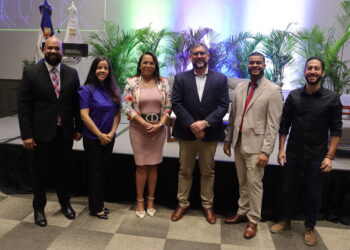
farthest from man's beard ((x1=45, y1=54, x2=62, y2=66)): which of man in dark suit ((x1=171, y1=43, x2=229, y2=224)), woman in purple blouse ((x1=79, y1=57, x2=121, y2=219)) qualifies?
man in dark suit ((x1=171, y1=43, x2=229, y2=224))

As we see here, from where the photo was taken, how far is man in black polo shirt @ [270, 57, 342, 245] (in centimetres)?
220

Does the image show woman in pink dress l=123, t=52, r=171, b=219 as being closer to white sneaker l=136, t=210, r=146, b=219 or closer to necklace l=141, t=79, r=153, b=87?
necklace l=141, t=79, r=153, b=87

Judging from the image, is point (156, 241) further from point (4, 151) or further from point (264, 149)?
point (4, 151)

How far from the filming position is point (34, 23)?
254 inches

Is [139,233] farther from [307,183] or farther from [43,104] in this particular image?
[307,183]

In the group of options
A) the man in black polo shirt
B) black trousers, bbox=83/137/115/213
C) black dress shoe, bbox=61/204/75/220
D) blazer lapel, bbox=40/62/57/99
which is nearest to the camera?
the man in black polo shirt

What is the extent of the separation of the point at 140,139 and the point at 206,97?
665 mm

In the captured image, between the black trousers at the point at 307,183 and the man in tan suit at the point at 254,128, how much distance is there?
0.77ft

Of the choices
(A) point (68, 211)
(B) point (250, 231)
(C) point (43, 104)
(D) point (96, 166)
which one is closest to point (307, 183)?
(B) point (250, 231)

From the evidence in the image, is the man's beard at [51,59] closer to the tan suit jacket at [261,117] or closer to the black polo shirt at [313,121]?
the tan suit jacket at [261,117]

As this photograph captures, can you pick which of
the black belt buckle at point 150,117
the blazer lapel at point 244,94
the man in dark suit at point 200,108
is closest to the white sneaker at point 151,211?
the man in dark suit at point 200,108

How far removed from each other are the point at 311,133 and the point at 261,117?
38cm

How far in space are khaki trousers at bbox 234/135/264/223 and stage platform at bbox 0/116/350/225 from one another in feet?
1.13

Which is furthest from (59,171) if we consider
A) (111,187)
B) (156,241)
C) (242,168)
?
(242,168)
